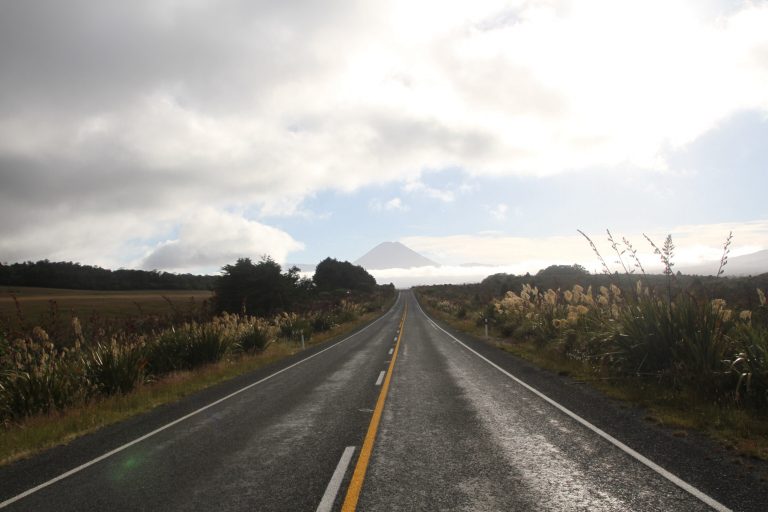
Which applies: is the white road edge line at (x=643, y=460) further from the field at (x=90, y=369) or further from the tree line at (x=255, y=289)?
the tree line at (x=255, y=289)

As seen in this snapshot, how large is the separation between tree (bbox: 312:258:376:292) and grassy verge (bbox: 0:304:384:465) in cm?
11618

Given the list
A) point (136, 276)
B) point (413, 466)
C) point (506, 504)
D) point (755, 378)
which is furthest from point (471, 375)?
point (136, 276)

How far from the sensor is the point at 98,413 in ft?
31.6

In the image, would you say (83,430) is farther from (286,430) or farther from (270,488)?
(270,488)

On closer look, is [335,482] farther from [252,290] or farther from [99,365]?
[252,290]

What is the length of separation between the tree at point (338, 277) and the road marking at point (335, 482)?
412 feet

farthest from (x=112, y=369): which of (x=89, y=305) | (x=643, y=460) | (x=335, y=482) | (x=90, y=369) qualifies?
(x=89, y=305)

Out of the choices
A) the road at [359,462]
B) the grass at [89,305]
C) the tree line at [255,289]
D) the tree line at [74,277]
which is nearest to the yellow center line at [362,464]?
the road at [359,462]

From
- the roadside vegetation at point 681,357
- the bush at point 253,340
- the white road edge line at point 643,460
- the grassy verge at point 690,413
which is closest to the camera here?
the white road edge line at point 643,460

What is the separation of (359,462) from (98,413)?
700 cm

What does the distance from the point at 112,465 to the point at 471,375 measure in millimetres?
9074

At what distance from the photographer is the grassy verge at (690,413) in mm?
6270

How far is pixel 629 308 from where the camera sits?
1139 cm

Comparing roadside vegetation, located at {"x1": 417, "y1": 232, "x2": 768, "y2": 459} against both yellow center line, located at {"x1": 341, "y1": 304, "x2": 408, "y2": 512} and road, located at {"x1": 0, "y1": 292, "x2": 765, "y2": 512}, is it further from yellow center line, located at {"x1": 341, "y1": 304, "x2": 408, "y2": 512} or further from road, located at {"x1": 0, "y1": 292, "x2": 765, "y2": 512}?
yellow center line, located at {"x1": 341, "y1": 304, "x2": 408, "y2": 512}
